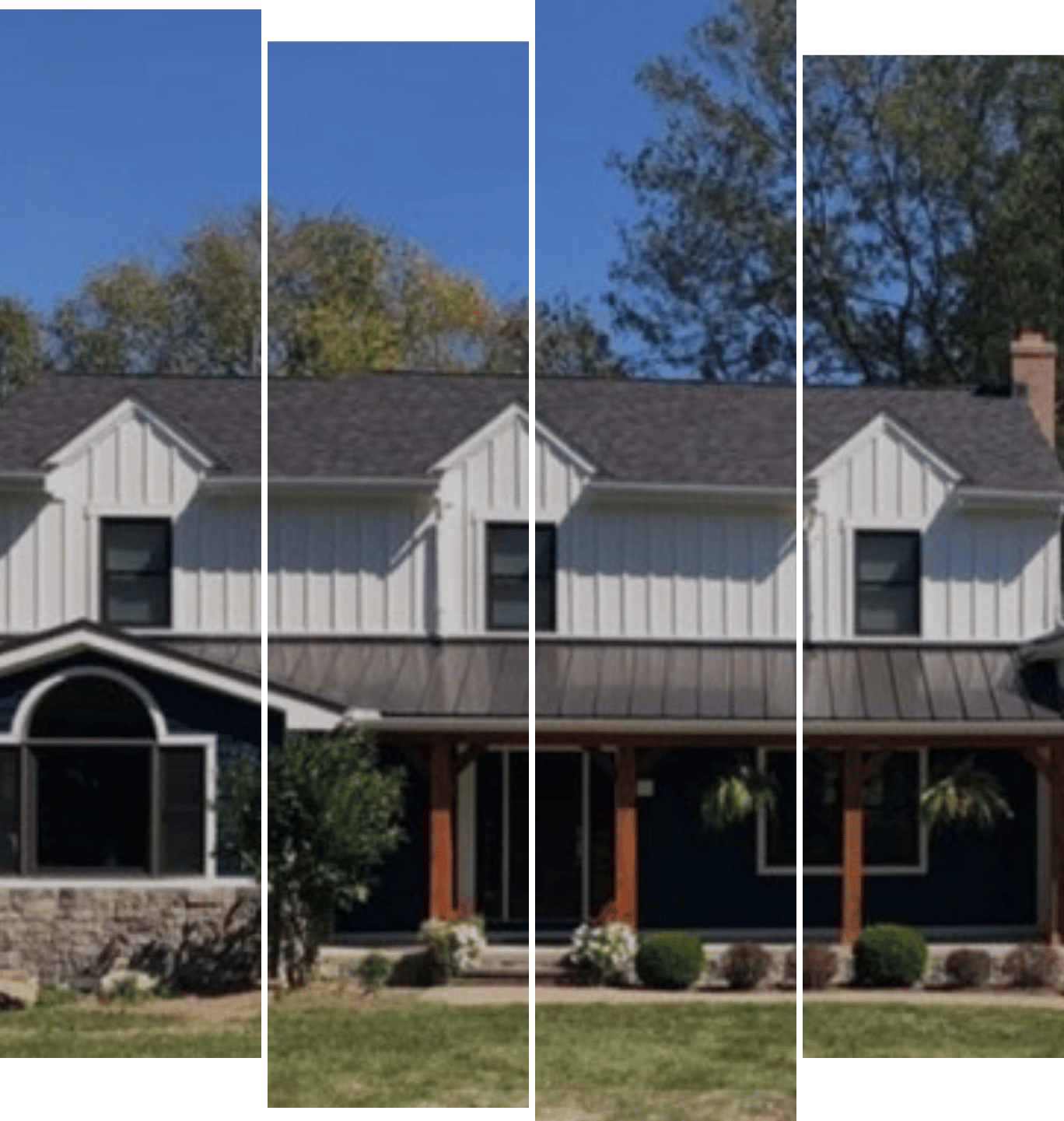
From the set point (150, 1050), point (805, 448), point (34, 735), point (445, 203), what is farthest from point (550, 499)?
point (34, 735)

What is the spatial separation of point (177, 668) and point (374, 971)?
8.50 feet

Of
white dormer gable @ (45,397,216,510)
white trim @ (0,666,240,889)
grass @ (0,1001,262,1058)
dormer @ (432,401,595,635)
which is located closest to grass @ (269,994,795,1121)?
grass @ (0,1001,262,1058)

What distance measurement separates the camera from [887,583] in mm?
12367

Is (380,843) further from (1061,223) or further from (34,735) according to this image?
(1061,223)

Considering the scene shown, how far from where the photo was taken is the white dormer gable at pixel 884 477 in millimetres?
11414

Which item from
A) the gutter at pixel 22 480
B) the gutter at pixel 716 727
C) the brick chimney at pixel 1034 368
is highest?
the brick chimney at pixel 1034 368

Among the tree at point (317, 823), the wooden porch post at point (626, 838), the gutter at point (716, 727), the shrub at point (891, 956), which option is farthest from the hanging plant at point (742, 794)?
the tree at point (317, 823)

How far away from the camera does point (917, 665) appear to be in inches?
552

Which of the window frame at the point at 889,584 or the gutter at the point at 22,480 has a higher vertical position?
the gutter at the point at 22,480

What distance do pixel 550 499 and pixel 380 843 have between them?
2.83m

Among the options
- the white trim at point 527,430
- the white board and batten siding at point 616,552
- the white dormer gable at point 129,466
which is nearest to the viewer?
the white trim at point 527,430

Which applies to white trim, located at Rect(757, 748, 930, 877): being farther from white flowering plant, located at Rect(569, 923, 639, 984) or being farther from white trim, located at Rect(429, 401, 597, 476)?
white trim, located at Rect(429, 401, 597, 476)

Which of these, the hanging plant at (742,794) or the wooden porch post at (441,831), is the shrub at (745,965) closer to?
the hanging plant at (742,794)

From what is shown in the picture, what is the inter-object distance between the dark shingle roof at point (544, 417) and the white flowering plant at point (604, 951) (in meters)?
2.26
